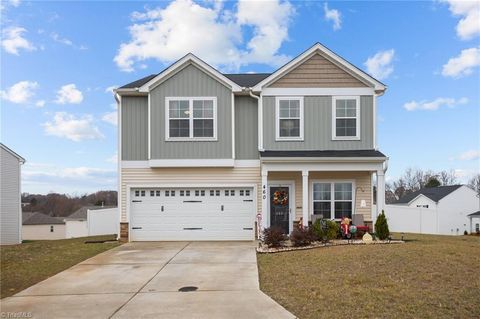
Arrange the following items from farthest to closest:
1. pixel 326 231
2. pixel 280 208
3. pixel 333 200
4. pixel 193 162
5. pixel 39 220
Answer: pixel 39 220
pixel 280 208
pixel 333 200
pixel 193 162
pixel 326 231

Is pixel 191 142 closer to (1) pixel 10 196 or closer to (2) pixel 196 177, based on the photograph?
(2) pixel 196 177

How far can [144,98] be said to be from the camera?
15.9m

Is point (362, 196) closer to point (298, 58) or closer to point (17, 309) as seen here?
point (298, 58)

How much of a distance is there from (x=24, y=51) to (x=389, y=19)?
14.9m

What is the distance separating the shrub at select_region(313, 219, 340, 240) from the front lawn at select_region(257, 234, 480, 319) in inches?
72.0

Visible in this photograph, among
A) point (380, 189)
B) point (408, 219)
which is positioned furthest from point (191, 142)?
point (408, 219)

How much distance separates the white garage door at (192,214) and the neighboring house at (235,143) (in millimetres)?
40

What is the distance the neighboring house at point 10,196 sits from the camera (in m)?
23.5

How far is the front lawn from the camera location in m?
6.32

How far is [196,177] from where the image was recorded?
51.5ft

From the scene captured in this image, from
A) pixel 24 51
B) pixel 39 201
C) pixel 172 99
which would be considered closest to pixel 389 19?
pixel 172 99

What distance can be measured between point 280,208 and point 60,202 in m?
74.9

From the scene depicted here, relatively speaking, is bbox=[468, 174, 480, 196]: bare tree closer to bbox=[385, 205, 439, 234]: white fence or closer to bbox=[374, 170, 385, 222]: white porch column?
bbox=[385, 205, 439, 234]: white fence

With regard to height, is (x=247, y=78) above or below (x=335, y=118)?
above
